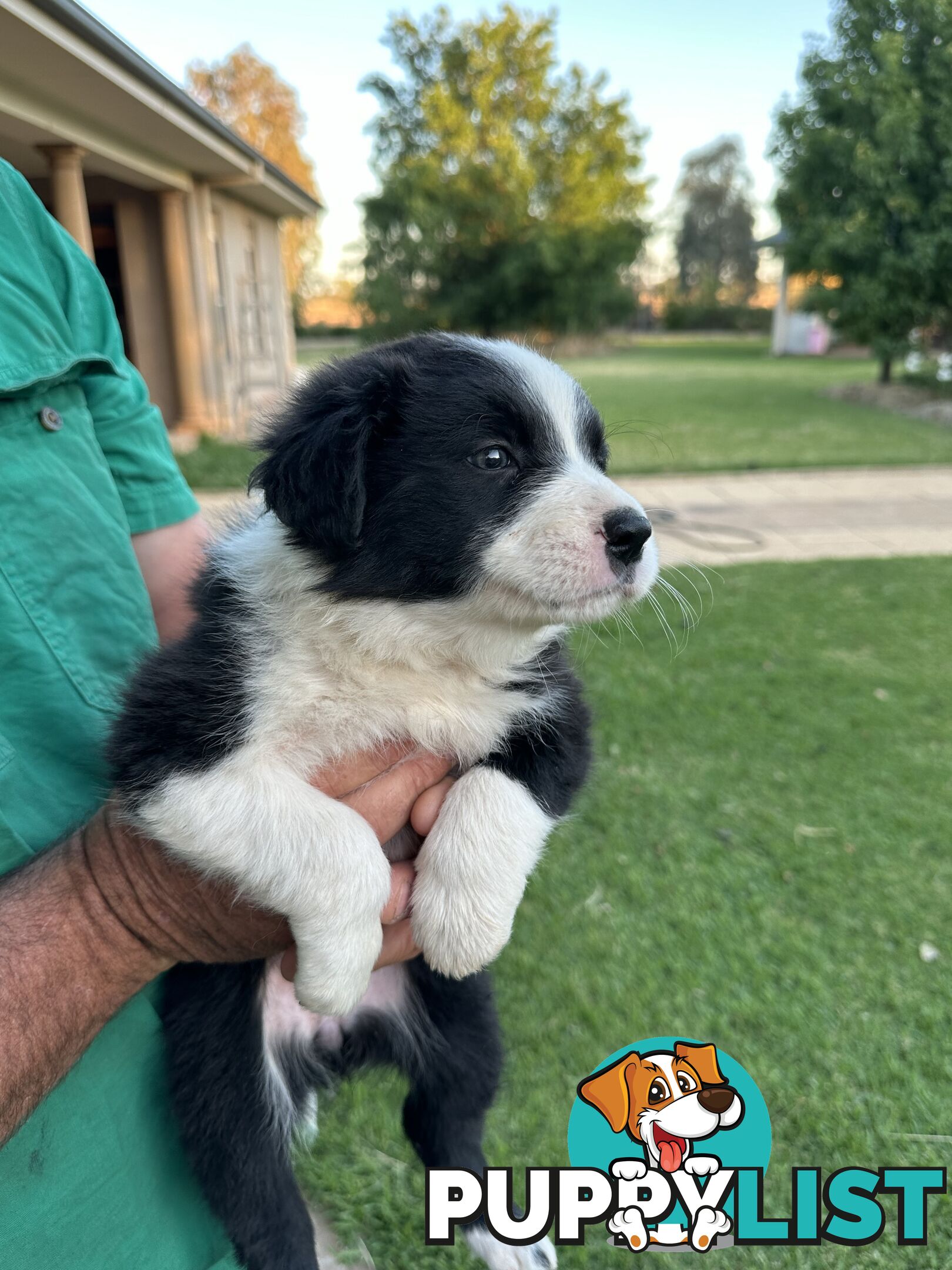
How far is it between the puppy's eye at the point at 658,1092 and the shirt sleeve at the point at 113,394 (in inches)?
66.6

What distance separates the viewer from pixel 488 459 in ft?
5.21

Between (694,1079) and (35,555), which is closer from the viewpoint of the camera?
(35,555)

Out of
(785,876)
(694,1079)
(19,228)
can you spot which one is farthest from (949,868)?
(19,228)

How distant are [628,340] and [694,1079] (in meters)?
53.4

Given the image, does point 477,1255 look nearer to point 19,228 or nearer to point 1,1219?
point 1,1219

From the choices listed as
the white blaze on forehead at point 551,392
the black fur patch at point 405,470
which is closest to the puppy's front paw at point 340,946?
the black fur patch at point 405,470

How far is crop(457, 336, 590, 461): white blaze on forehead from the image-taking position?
1641 mm

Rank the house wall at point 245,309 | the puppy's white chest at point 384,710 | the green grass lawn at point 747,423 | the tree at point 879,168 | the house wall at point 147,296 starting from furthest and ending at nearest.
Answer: the tree at point 879,168 < the house wall at point 245,309 < the house wall at point 147,296 < the green grass lawn at point 747,423 < the puppy's white chest at point 384,710

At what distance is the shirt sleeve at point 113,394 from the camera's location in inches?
66.4

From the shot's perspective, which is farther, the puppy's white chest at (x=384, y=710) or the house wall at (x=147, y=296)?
the house wall at (x=147, y=296)

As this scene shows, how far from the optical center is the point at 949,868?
341cm

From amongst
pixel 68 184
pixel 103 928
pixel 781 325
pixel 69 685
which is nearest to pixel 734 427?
pixel 68 184

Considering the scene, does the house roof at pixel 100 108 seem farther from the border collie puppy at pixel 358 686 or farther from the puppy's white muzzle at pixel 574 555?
the puppy's white muzzle at pixel 574 555

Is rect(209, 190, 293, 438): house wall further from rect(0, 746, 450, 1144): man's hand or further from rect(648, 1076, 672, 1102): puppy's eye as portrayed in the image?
rect(0, 746, 450, 1144): man's hand
